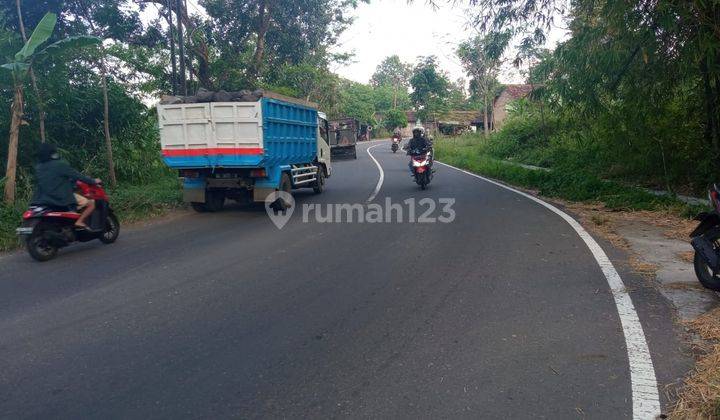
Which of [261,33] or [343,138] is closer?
[261,33]

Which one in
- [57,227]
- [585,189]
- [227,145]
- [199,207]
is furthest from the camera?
[585,189]

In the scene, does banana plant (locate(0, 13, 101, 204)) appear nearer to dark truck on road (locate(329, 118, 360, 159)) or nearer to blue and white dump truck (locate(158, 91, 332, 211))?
blue and white dump truck (locate(158, 91, 332, 211))

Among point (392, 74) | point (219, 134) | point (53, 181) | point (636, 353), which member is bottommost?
point (636, 353)

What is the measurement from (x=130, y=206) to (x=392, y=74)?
107 m

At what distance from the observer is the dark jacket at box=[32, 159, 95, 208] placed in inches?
301

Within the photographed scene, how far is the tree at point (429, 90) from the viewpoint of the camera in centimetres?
5478

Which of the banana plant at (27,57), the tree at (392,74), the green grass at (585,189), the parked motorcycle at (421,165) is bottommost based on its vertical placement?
the green grass at (585,189)

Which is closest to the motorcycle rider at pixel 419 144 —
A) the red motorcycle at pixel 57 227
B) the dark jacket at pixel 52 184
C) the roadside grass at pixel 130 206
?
the roadside grass at pixel 130 206

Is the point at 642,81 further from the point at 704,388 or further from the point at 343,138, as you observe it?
the point at 343,138

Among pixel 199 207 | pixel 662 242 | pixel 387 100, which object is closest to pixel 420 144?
pixel 199 207

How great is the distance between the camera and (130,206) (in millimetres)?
11508

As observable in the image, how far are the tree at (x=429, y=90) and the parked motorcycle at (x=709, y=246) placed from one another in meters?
50.6

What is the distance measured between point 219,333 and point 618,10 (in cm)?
753

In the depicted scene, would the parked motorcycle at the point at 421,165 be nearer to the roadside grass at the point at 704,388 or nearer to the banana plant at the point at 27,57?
the banana plant at the point at 27,57
